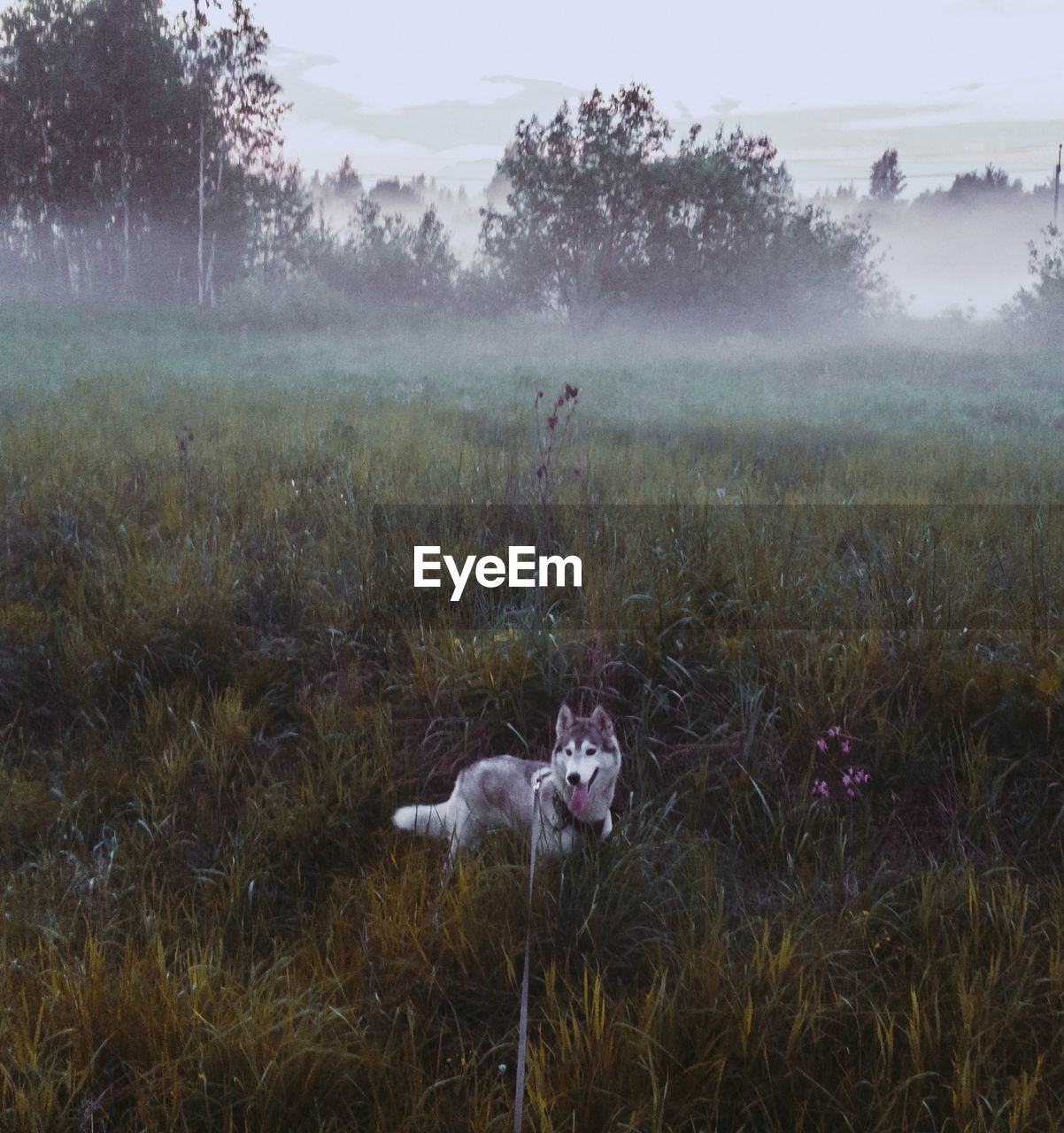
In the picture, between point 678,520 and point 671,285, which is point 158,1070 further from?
point 671,285

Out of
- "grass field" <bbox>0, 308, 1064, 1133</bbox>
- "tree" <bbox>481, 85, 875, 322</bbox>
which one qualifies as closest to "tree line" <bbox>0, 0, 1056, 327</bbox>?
"tree" <bbox>481, 85, 875, 322</bbox>

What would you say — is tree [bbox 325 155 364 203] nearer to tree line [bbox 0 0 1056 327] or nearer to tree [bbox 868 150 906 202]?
tree line [bbox 0 0 1056 327]

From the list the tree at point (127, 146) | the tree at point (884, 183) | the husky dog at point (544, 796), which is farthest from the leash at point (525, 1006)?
the tree at point (884, 183)

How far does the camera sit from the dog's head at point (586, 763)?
2835 mm

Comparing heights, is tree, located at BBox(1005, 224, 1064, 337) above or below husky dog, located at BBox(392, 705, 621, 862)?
above

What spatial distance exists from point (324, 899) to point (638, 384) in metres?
12.2

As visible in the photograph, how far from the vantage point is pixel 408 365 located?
15.5 m

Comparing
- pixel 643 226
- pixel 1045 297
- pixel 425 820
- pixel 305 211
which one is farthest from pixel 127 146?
pixel 425 820

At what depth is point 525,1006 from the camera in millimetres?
1948

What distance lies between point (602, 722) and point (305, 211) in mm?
32178

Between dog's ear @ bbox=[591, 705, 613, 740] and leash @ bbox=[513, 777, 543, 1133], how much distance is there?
248mm

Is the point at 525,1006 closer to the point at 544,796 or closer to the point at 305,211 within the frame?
the point at 544,796

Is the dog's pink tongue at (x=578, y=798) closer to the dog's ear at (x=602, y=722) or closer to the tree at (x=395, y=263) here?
the dog's ear at (x=602, y=722)

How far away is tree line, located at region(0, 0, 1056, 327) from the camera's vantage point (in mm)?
21797
